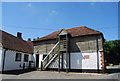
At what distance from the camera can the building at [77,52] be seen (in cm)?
1530

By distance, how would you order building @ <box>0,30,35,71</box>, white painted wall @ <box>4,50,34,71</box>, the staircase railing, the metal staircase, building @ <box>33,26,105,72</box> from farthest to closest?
the staircase railing < the metal staircase < white painted wall @ <box>4,50,34,71</box> < building @ <box>33,26,105,72</box> < building @ <box>0,30,35,71</box>

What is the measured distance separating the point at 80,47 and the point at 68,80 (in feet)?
25.2

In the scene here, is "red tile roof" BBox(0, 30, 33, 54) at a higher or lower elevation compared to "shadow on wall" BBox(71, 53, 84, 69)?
higher

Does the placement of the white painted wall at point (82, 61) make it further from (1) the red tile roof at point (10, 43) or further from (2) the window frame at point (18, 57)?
(1) the red tile roof at point (10, 43)

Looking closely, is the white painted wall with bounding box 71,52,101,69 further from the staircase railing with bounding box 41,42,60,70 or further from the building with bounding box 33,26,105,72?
the staircase railing with bounding box 41,42,60,70

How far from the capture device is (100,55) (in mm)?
14961

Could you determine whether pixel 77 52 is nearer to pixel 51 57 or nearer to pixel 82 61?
pixel 82 61

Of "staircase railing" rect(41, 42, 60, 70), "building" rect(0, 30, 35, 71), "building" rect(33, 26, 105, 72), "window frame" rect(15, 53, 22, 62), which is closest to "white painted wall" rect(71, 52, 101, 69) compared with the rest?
"building" rect(33, 26, 105, 72)

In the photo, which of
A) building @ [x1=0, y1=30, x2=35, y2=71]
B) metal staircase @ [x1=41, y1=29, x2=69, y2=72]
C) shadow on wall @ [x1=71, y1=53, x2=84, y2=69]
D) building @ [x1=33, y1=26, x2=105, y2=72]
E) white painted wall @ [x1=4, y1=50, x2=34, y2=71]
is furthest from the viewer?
metal staircase @ [x1=41, y1=29, x2=69, y2=72]

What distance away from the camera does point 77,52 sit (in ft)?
54.9

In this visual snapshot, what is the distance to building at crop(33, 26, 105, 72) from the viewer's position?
15.3 meters

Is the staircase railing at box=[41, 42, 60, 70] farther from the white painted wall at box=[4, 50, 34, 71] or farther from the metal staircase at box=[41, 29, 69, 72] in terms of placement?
the white painted wall at box=[4, 50, 34, 71]

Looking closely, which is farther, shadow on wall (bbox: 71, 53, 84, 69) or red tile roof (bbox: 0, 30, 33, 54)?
shadow on wall (bbox: 71, 53, 84, 69)

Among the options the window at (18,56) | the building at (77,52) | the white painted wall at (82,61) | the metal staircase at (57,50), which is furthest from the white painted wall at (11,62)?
the white painted wall at (82,61)
